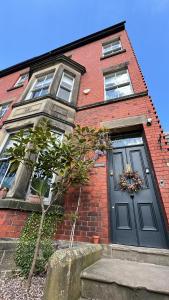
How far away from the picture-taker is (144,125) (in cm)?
470

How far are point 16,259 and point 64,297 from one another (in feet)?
5.86

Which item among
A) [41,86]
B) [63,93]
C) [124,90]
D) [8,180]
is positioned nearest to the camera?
[8,180]

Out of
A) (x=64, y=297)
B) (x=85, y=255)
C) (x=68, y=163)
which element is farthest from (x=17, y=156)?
(x=64, y=297)

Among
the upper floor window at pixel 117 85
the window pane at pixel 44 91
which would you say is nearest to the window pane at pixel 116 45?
the upper floor window at pixel 117 85

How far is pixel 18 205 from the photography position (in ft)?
12.2

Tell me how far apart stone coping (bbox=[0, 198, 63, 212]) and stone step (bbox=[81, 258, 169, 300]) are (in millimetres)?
2073

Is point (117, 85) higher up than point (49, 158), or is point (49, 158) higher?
point (117, 85)

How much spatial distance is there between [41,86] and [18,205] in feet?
19.2

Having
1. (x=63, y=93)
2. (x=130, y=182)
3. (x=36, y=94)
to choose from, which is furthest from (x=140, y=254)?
(x=36, y=94)

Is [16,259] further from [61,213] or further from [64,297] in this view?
[64,297]

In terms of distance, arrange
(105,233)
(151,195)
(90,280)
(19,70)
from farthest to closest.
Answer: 1. (19,70)
2. (151,195)
3. (105,233)
4. (90,280)

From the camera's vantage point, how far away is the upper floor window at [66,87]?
708cm

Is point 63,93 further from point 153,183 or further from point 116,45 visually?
point 116,45

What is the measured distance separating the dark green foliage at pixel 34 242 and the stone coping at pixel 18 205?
157 mm
